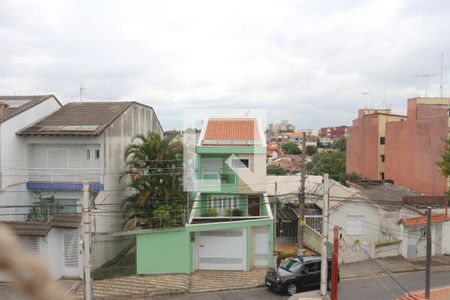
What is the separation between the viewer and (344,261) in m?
23.3

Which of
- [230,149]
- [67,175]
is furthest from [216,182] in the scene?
[67,175]

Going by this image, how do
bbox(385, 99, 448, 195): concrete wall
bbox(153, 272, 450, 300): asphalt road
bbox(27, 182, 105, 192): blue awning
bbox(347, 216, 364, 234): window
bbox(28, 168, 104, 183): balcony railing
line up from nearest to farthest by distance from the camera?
bbox(153, 272, 450, 300): asphalt road
bbox(27, 182, 105, 192): blue awning
bbox(28, 168, 104, 183): balcony railing
bbox(347, 216, 364, 234): window
bbox(385, 99, 448, 195): concrete wall

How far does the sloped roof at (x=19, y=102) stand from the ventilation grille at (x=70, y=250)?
267 inches

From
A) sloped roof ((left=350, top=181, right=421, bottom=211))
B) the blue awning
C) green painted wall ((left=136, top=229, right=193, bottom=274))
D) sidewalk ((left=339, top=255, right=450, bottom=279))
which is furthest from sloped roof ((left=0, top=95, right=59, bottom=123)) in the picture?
sloped roof ((left=350, top=181, right=421, bottom=211))

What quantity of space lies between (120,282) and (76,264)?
7.31ft

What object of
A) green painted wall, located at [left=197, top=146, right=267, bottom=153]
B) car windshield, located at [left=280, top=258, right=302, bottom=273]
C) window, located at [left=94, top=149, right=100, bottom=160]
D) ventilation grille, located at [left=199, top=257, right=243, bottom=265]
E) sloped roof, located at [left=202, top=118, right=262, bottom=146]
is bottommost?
ventilation grille, located at [left=199, top=257, right=243, bottom=265]

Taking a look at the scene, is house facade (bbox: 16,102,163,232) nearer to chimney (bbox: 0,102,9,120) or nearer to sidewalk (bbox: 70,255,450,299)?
chimney (bbox: 0,102,9,120)

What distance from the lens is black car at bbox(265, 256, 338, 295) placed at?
1861cm

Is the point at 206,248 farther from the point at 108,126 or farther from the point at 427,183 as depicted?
the point at 427,183

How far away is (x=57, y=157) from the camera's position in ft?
77.6

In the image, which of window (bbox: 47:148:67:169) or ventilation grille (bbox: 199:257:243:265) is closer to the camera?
ventilation grille (bbox: 199:257:243:265)

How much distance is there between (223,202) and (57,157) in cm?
906

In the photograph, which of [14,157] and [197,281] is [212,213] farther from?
[14,157]

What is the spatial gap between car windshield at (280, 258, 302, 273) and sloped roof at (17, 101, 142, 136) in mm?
11125
